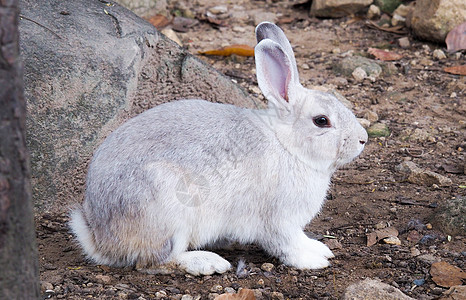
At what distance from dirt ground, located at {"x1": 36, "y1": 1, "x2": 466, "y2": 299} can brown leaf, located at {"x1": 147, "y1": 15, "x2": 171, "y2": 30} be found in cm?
36

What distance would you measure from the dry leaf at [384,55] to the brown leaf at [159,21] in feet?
8.86

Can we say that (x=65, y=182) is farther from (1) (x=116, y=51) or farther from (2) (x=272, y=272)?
(2) (x=272, y=272)

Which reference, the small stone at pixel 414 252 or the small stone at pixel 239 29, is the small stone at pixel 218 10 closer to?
the small stone at pixel 239 29

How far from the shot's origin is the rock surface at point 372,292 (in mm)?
3238

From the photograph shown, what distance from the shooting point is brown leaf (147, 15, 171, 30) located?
8078 millimetres

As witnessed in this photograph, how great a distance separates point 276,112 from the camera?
3949 mm

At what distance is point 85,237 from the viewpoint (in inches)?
155

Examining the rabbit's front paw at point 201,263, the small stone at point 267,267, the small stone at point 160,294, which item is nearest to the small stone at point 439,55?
the small stone at point 267,267

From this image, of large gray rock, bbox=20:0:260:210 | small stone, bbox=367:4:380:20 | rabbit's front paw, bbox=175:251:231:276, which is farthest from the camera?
small stone, bbox=367:4:380:20

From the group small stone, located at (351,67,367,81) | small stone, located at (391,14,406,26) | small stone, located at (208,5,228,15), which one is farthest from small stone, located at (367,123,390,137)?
small stone, located at (208,5,228,15)

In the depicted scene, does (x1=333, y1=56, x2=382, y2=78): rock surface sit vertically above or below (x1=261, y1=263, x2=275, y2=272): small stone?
above

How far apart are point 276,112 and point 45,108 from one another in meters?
1.66

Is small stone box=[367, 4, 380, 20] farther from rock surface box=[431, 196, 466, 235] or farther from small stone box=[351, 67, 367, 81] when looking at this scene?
rock surface box=[431, 196, 466, 235]

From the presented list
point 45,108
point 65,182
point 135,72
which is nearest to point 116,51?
point 135,72
